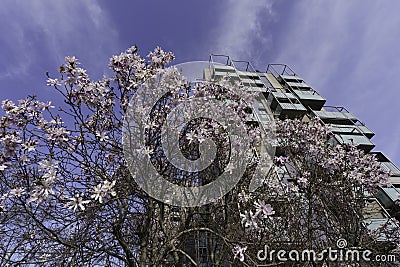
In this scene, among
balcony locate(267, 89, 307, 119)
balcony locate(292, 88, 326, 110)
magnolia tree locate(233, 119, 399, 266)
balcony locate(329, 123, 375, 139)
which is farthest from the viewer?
balcony locate(292, 88, 326, 110)

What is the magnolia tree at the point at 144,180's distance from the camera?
10.2ft

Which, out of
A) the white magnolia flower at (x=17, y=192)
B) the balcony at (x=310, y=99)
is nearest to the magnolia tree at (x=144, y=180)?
the white magnolia flower at (x=17, y=192)

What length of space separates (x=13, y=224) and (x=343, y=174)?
608 centimetres

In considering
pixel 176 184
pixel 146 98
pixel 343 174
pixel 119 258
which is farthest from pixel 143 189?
pixel 343 174

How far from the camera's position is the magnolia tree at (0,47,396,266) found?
3115 mm

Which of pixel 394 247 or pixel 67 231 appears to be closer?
pixel 67 231

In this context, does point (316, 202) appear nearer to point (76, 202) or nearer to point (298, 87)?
point (76, 202)

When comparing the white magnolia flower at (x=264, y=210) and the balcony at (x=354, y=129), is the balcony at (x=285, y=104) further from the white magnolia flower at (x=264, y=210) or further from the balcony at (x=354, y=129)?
the white magnolia flower at (x=264, y=210)

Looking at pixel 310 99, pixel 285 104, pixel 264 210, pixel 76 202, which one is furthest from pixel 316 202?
pixel 310 99

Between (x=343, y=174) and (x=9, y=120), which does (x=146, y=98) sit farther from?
(x=343, y=174)

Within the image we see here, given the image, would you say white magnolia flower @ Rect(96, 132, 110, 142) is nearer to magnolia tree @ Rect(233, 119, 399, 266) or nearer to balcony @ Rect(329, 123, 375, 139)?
magnolia tree @ Rect(233, 119, 399, 266)

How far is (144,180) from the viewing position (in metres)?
3.66

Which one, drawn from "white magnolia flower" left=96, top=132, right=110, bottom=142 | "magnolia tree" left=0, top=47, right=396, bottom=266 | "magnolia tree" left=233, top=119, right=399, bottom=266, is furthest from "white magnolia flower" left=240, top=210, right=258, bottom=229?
"white magnolia flower" left=96, top=132, right=110, bottom=142

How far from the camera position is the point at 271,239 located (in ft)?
16.6
